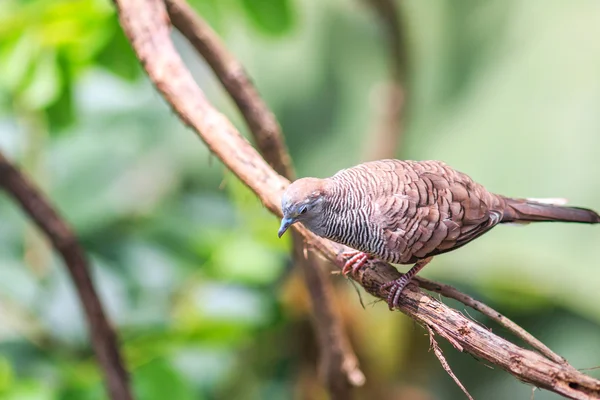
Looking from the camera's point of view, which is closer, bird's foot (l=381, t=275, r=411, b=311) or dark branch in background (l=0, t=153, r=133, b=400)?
bird's foot (l=381, t=275, r=411, b=311)

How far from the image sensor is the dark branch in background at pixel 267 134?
1.35m

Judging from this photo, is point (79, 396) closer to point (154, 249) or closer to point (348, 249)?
point (154, 249)

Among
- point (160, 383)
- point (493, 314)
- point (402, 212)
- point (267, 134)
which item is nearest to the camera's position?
point (493, 314)

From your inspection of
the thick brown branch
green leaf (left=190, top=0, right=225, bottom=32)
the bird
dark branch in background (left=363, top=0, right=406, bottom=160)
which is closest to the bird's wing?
the bird

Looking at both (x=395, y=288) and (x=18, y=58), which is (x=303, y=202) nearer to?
(x=395, y=288)

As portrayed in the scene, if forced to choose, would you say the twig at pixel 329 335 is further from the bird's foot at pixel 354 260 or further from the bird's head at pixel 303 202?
the bird's head at pixel 303 202

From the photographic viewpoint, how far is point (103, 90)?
2.93 meters

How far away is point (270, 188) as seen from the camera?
1.05 metres

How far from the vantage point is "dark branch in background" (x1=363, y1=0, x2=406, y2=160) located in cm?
216

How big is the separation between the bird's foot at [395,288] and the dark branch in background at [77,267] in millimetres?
880

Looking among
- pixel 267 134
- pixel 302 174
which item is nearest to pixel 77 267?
pixel 267 134

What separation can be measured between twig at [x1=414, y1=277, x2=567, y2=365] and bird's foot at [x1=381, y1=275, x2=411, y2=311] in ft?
0.07

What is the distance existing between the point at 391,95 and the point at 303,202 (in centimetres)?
148

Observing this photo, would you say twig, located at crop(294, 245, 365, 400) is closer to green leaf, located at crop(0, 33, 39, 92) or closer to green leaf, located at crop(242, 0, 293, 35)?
green leaf, located at crop(242, 0, 293, 35)
